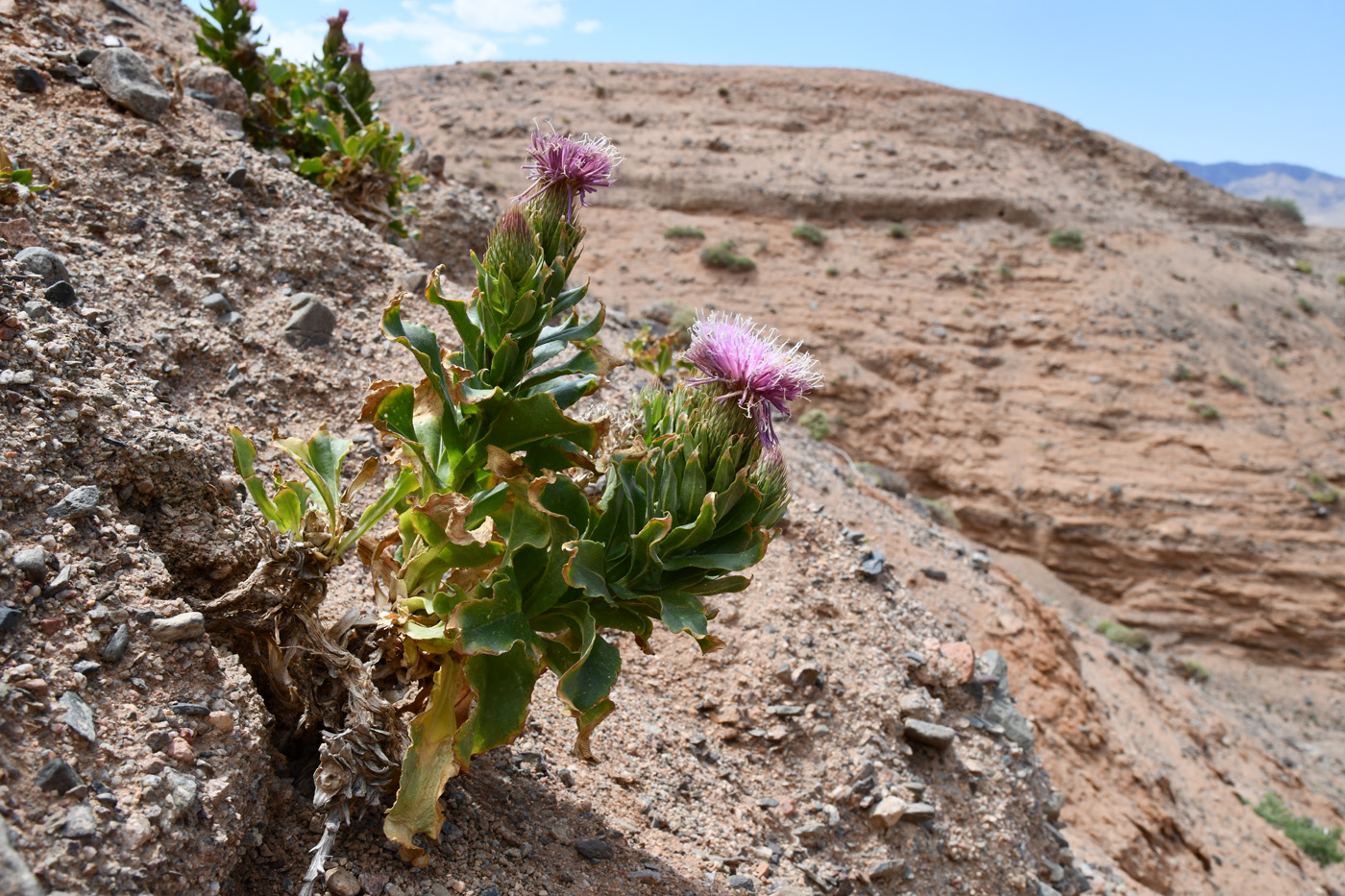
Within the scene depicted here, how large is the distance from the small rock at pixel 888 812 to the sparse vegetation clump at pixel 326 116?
4578 mm

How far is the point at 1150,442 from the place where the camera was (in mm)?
15070

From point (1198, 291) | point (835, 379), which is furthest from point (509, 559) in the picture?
point (1198, 291)

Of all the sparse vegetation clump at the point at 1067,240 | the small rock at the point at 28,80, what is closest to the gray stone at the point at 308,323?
the small rock at the point at 28,80

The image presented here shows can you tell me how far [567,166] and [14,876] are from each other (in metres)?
1.98

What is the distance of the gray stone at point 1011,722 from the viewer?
4625 millimetres

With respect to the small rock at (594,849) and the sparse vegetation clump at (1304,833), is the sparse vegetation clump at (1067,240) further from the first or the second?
the small rock at (594,849)

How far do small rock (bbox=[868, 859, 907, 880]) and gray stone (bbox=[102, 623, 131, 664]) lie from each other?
9.62 ft

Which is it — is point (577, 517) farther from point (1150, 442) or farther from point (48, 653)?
point (1150, 442)

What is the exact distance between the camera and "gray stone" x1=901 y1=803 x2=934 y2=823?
12.1 ft

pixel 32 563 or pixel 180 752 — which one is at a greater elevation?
pixel 32 563

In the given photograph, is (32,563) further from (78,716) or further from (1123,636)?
(1123,636)

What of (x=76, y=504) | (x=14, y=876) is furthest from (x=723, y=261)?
(x=14, y=876)

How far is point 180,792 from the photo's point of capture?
1.84 metres

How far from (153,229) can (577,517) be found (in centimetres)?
285
